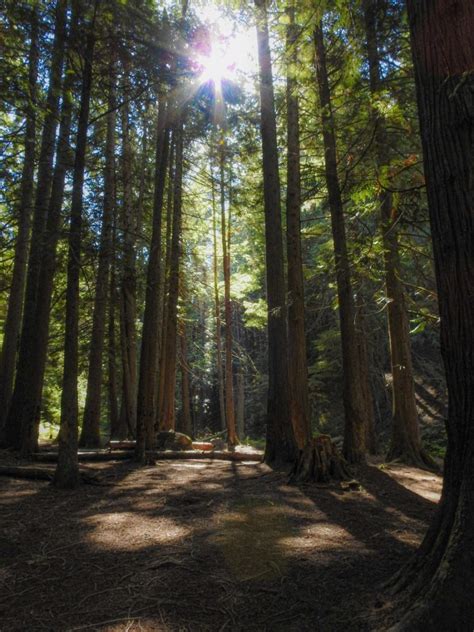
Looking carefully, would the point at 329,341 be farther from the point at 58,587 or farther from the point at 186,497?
the point at 58,587

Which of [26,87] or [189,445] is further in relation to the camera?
[189,445]

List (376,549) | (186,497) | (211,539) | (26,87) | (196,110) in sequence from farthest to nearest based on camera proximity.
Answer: (196,110) < (26,87) < (186,497) < (211,539) < (376,549)

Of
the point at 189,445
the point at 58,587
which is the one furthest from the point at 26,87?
the point at 189,445

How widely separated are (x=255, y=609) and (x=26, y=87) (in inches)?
340

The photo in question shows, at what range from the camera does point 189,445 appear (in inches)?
526

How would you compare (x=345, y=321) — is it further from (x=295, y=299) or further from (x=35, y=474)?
(x=35, y=474)

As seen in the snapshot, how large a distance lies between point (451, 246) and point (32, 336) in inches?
411

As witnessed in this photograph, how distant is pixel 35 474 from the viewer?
26.1ft

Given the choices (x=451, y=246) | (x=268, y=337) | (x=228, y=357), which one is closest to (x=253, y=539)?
(x=451, y=246)

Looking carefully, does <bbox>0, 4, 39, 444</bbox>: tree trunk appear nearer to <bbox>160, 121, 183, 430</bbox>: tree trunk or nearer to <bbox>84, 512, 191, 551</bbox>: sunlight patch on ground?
<bbox>160, 121, 183, 430</bbox>: tree trunk

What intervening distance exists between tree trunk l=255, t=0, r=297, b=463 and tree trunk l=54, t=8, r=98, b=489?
4177 mm

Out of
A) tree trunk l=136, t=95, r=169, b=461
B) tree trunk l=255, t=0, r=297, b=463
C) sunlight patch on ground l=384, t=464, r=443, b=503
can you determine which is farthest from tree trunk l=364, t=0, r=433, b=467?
tree trunk l=136, t=95, r=169, b=461

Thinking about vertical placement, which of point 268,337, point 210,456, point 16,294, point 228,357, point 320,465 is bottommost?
point 210,456

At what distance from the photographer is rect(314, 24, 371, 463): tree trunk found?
929 centimetres
